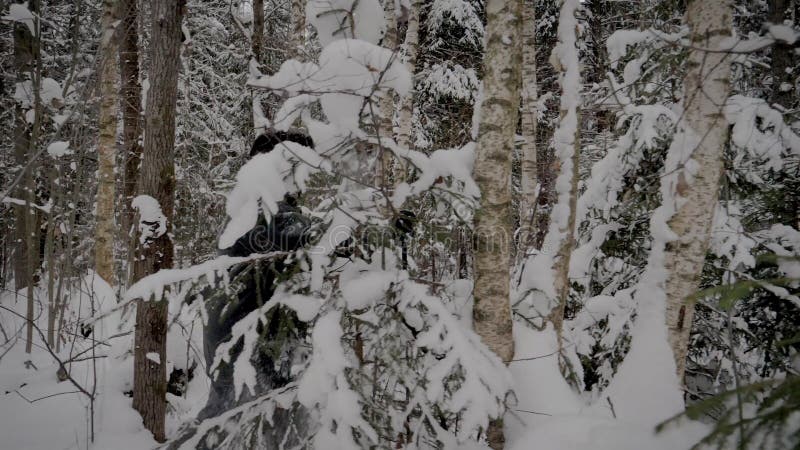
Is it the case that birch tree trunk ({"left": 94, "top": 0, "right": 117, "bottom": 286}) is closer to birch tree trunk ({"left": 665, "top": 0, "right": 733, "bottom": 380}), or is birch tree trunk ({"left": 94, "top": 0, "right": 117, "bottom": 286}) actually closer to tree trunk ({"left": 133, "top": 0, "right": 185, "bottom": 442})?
→ tree trunk ({"left": 133, "top": 0, "right": 185, "bottom": 442})

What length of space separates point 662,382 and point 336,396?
5.20 ft

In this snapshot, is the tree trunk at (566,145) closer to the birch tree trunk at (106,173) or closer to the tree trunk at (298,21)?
the tree trunk at (298,21)

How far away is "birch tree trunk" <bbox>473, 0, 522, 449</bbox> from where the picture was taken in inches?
85.7

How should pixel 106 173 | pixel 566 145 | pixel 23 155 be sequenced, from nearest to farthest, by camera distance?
1. pixel 566 145
2. pixel 23 155
3. pixel 106 173

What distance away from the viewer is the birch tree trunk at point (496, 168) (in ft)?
7.14

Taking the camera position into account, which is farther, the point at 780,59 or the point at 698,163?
the point at 780,59

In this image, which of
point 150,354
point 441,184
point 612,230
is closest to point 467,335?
point 441,184

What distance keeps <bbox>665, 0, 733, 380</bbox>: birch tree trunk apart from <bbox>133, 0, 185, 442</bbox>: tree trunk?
4031 millimetres

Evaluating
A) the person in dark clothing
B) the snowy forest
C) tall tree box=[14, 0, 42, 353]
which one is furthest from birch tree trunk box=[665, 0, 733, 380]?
tall tree box=[14, 0, 42, 353]

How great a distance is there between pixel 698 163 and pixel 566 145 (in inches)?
32.3

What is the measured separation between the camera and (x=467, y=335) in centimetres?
183

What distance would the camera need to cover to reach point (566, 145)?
9.48ft

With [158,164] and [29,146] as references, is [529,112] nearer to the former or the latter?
[158,164]

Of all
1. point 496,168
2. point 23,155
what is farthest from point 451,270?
point 23,155
